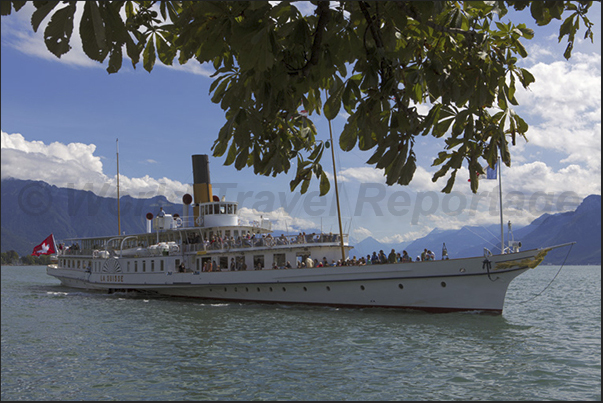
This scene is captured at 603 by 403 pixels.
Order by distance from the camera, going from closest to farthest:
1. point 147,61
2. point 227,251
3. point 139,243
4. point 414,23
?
point 414,23
point 147,61
point 227,251
point 139,243

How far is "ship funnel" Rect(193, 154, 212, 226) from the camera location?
3534cm

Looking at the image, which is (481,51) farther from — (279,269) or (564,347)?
(279,269)

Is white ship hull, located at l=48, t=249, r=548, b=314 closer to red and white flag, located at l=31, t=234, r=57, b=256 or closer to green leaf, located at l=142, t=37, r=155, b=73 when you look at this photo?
red and white flag, located at l=31, t=234, r=57, b=256

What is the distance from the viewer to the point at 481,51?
278cm

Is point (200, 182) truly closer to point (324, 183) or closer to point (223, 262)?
point (223, 262)

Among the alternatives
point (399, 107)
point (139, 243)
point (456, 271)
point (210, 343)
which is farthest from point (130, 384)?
point (139, 243)

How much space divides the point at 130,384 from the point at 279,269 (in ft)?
53.6

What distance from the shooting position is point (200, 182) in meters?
35.8

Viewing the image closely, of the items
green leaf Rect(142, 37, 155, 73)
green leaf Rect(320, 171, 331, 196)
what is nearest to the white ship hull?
green leaf Rect(320, 171, 331, 196)

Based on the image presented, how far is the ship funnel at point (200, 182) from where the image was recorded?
35.3m

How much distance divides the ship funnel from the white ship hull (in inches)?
263

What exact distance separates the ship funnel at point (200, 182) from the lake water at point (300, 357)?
13832mm

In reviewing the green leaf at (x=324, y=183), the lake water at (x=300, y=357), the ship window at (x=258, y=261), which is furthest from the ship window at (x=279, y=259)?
the green leaf at (x=324, y=183)

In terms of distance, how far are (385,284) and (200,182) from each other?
17774mm
